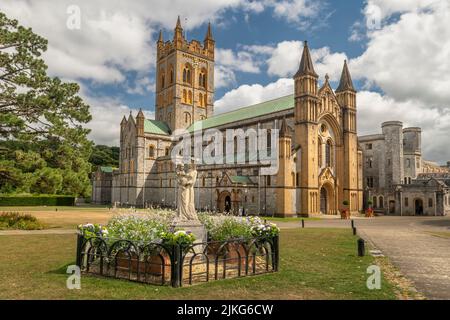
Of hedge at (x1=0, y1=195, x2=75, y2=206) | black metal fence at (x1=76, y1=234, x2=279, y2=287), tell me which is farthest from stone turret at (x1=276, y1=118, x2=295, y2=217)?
hedge at (x1=0, y1=195, x2=75, y2=206)

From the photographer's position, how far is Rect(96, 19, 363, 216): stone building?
45.6m

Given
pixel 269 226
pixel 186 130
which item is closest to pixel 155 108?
pixel 186 130

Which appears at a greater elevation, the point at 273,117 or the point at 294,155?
the point at 273,117

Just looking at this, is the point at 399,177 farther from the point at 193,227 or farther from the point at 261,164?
the point at 193,227

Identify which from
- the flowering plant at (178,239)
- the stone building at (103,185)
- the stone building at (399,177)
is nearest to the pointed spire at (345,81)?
the stone building at (399,177)

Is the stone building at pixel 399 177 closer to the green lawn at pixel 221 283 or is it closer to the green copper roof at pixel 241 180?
the green copper roof at pixel 241 180

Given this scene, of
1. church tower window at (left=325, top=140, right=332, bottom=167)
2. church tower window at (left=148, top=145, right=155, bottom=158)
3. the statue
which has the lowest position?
the statue

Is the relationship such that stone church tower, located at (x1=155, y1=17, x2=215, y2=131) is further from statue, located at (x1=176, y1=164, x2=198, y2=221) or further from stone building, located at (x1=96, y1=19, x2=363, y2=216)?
statue, located at (x1=176, y1=164, x2=198, y2=221)

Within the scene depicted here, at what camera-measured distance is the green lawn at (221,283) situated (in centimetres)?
868

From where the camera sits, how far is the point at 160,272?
10.2m

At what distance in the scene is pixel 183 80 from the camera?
240ft

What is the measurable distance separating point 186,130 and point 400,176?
1630 inches

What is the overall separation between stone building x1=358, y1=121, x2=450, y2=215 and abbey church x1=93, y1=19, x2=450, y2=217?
860cm
